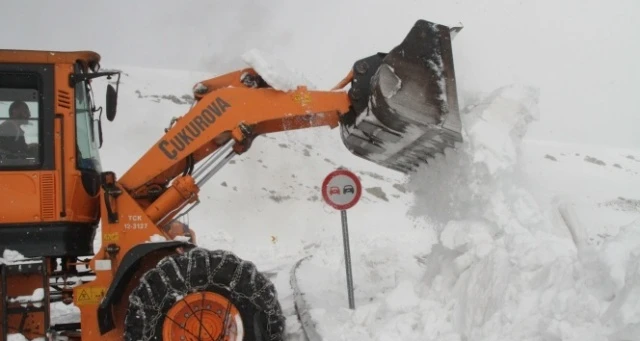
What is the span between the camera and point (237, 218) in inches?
1036

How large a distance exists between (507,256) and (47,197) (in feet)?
12.6

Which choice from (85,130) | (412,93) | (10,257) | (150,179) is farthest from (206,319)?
(412,93)

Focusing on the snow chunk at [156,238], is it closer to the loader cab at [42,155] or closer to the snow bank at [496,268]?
the loader cab at [42,155]

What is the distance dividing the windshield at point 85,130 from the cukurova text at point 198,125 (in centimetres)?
78

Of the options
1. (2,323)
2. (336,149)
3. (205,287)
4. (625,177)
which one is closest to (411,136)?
(205,287)

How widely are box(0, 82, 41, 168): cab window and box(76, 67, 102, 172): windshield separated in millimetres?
360

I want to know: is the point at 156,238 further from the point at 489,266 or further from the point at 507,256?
the point at 507,256

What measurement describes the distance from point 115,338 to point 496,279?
324cm

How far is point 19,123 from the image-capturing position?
567cm

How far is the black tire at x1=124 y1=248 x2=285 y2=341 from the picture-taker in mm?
5176

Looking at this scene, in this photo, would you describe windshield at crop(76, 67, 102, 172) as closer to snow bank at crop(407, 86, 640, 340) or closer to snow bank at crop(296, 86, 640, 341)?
snow bank at crop(296, 86, 640, 341)

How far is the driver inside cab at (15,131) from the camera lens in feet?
18.4

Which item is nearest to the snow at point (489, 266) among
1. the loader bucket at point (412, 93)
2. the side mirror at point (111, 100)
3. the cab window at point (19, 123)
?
the loader bucket at point (412, 93)

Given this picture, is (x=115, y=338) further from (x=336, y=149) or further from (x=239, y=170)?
(x=336, y=149)
